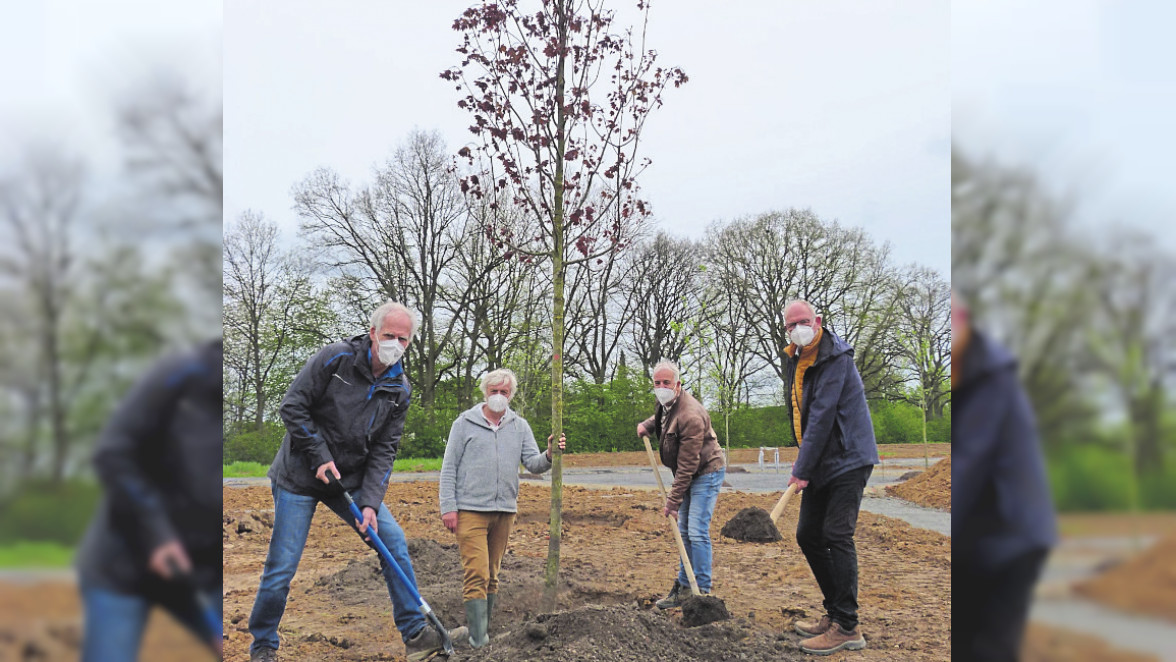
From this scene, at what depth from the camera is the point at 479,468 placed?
14.0ft

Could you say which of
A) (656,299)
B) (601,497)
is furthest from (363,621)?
(656,299)

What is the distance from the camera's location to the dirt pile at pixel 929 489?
10609mm

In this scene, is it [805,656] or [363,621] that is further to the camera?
[363,621]

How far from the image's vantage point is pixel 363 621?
540cm
